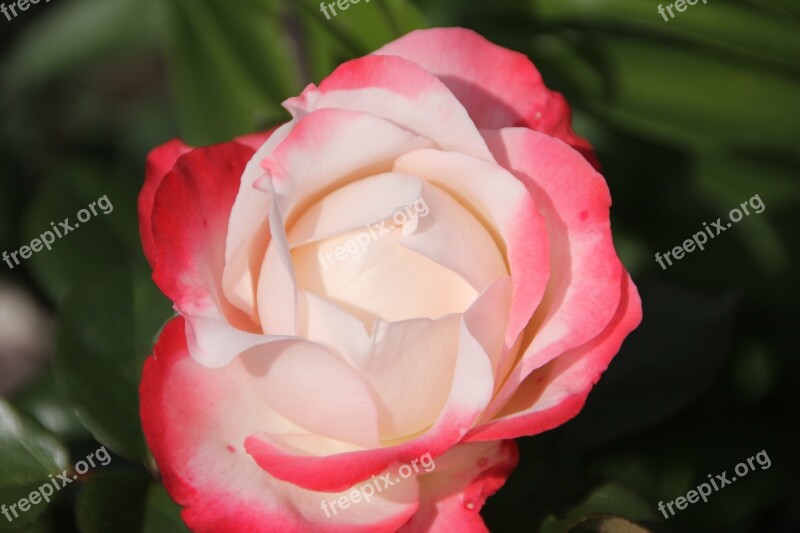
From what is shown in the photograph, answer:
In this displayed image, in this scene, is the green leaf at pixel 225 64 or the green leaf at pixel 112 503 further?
the green leaf at pixel 225 64

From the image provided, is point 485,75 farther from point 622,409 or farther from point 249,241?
point 622,409

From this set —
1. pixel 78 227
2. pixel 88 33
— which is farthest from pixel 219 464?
pixel 88 33

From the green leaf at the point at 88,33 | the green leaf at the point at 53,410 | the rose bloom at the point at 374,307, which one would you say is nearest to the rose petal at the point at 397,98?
the rose bloom at the point at 374,307

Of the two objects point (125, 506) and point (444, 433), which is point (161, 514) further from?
point (444, 433)

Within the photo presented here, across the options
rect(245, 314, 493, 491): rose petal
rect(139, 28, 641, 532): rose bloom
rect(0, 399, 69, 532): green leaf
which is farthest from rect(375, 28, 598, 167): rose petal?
rect(0, 399, 69, 532): green leaf

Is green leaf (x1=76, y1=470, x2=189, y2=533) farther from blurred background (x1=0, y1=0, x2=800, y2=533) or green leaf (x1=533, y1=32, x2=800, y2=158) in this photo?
green leaf (x1=533, y1=32, x2=800, y2=158)

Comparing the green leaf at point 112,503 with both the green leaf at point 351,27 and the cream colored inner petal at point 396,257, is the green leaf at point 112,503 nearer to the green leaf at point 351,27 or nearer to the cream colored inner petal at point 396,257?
the cream colored inner petal at point 396,257

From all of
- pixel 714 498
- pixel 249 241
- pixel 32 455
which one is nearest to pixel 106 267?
pixel 32 455
